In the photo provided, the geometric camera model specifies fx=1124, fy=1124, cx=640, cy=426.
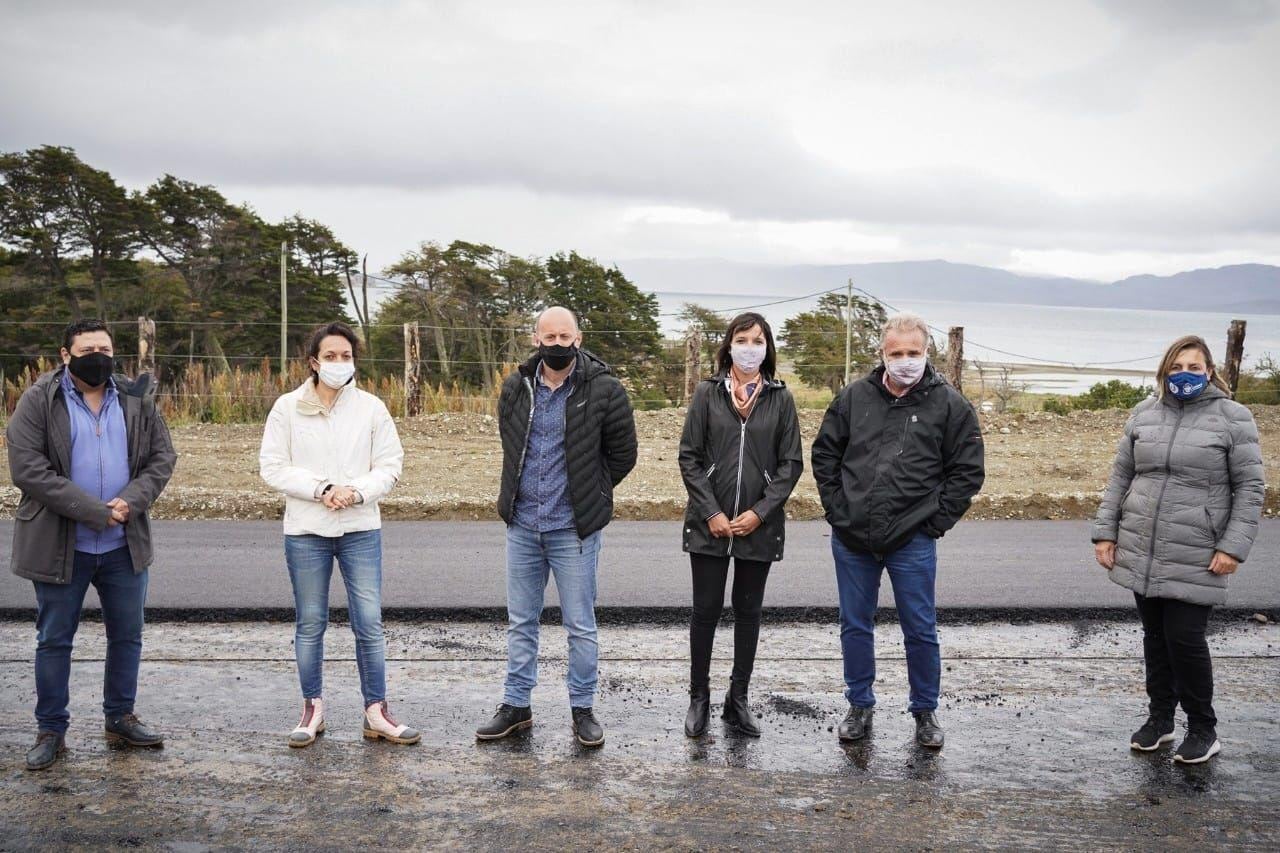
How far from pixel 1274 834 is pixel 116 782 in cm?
468

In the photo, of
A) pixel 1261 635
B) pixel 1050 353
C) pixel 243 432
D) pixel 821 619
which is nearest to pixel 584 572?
pixel 821 619

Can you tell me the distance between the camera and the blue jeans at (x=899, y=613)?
540 centimetres

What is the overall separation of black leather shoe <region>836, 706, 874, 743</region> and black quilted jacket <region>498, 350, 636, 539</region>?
4.96 feet

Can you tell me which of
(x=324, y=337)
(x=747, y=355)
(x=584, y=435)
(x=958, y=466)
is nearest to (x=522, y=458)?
(x=584, y=435)

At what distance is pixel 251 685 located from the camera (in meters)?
6.09

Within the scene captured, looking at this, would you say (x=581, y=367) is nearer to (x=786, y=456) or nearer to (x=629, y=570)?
(x=786, y=456)

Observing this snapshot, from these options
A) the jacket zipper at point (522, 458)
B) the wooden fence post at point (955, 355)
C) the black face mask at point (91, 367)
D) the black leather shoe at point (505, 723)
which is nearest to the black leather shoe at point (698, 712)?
the black leather shoe at point (505, 723)

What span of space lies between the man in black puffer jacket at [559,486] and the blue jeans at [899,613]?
123cm

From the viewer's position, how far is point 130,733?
16.9 ft

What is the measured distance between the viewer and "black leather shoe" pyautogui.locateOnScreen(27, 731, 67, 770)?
4.84 m

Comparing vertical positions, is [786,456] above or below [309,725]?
above

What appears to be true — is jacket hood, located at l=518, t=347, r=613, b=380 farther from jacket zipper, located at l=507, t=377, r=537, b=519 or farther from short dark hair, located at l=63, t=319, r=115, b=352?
short dark hair, located at l=63, t=319, r=115, b=352

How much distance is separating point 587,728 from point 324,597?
140 cm

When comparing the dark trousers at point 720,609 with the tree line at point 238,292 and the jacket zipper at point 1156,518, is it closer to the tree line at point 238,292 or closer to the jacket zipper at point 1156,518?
the jacket zipper at point 1156,518
